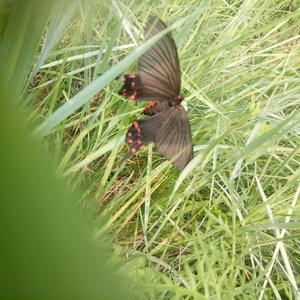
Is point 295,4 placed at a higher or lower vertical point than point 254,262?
higher

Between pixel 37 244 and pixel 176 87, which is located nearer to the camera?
pixel 37 244

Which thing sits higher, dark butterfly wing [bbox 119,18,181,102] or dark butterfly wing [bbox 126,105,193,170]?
dark butterfly wing [bbox 119,18,181,102]

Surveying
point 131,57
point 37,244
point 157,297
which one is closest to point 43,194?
point 37,244

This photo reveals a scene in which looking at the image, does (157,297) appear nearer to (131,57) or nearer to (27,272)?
(131,57)

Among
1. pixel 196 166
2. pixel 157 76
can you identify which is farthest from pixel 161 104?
pixel 196 166
